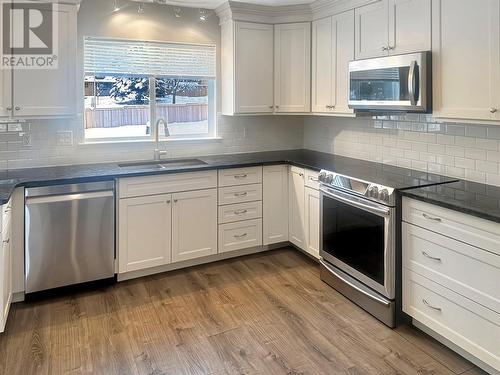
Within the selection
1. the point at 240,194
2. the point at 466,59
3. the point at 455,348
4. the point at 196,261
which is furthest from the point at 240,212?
the point at 466,59

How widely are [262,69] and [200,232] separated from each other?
172 cm

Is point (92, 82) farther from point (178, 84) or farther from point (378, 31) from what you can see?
point (378, 31)

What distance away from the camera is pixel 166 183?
345 cm

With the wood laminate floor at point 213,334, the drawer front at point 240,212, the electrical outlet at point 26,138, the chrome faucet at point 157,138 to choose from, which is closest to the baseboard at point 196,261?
the wood laminate floor at point 213,334

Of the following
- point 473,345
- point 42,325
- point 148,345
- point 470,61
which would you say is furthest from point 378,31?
point 42,325

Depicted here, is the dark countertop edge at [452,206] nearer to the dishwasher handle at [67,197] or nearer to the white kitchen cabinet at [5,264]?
the dishwasher handle at [67,197]

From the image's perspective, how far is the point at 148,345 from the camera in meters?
2.54

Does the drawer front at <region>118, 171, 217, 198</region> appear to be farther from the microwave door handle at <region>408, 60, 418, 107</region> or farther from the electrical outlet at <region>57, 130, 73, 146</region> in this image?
the microwave door handle at <region>408, 60, 418, 107</region>

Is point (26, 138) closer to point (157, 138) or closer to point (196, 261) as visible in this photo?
point (157, 138)

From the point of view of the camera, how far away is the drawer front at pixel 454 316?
2.13 meters

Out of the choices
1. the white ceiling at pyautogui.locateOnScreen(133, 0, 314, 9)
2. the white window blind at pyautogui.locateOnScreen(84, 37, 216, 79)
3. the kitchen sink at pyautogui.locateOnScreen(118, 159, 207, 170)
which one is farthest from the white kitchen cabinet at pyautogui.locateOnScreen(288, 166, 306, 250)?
the white ceiling at pyautogui.locateOnScreen(133, 0, 314, 9)

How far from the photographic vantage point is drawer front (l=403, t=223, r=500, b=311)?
210 centimetres

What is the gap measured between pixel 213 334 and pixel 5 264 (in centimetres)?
141

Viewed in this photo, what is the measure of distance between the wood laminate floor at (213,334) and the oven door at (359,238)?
278 millimetres
